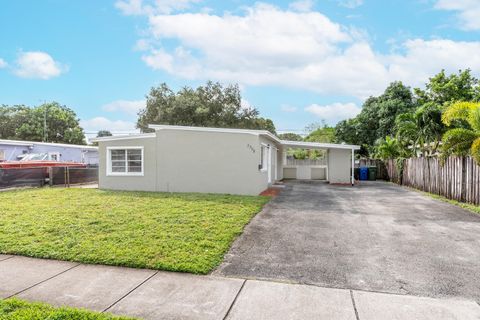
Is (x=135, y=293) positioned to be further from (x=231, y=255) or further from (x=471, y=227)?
(x=471, y=227)

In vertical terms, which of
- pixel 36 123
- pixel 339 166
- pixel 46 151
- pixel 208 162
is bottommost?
pixel 339 166

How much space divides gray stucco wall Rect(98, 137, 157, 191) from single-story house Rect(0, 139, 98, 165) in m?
10.1

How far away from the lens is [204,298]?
12.4ft

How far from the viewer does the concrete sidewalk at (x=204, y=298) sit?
3430 millimetres

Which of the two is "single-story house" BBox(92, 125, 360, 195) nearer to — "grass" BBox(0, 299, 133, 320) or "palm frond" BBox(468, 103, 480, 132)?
"palm frond" BBox(468, 103, 480, 132)

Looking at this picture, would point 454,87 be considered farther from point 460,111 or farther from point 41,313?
point 41,313

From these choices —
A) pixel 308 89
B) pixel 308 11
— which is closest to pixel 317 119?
pixel 308 89

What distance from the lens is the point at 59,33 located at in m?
14.3

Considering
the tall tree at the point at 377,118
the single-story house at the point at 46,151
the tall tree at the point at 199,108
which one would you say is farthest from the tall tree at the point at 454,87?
the single-story house at the point at 46,151

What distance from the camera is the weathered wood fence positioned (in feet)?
34.0

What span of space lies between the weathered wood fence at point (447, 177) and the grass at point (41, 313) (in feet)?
36.4

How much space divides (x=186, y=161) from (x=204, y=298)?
10256 millimetres

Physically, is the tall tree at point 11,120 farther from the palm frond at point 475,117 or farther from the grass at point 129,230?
the palm frond at point 475,117

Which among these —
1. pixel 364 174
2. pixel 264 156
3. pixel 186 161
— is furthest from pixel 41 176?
pixel 364 174
